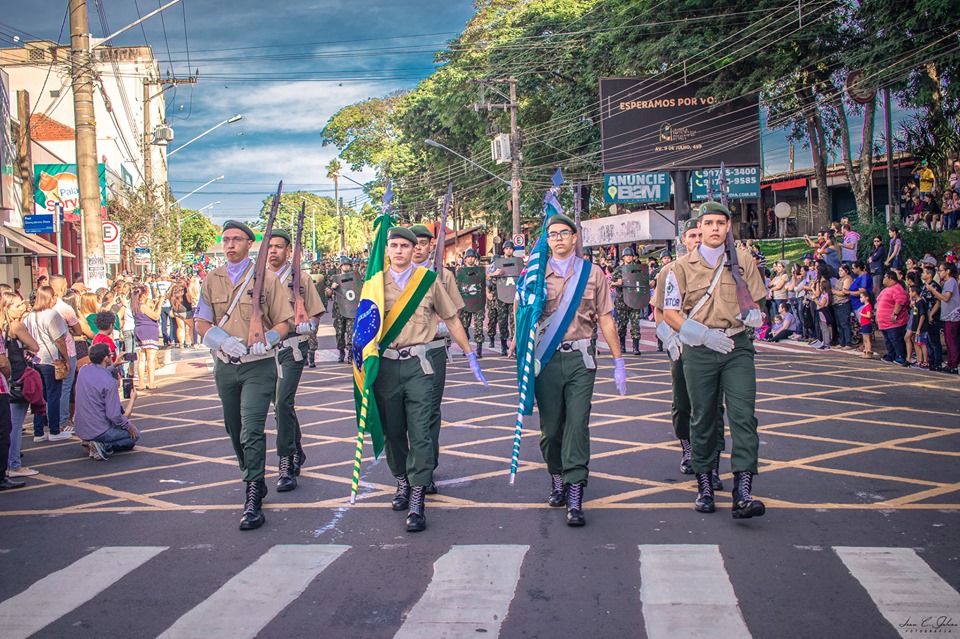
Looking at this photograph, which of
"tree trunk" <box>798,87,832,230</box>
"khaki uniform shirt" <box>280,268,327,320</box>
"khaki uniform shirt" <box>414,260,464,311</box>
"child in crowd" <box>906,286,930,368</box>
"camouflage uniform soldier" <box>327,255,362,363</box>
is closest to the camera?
"khaki uniform shirt" <box>414,260,464,311</box>

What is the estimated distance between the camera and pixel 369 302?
656cm

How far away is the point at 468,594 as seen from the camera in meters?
4.82

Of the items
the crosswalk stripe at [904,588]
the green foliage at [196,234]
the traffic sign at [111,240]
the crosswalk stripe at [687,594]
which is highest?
the green foliage at [196,234]

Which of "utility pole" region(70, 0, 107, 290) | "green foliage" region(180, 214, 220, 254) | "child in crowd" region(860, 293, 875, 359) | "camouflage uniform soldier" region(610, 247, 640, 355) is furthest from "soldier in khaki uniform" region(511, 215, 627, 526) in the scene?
"green foliage" region(180, 214, 220, 254)

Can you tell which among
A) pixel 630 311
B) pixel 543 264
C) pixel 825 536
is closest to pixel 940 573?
pixel 825 536

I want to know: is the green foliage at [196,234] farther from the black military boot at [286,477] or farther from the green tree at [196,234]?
the black military boot at [286,477]

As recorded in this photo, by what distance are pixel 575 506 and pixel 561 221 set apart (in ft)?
6.48

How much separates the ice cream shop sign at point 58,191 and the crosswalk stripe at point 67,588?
11.8 meters

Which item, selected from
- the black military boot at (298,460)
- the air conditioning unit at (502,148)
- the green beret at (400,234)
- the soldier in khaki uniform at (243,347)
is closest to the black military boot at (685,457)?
the green beret at (400,234)

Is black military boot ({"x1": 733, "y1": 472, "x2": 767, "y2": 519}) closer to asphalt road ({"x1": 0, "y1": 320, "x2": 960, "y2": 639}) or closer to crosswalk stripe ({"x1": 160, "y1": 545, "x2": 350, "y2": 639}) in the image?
asphalt road ({"x1": 0, "y1": 320, "x2": 960, "y2": 639})

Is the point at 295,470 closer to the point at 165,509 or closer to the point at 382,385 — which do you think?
the point at 165,509

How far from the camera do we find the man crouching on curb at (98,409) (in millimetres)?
9227

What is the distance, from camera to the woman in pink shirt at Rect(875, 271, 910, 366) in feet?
48.9

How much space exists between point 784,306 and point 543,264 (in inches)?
592
